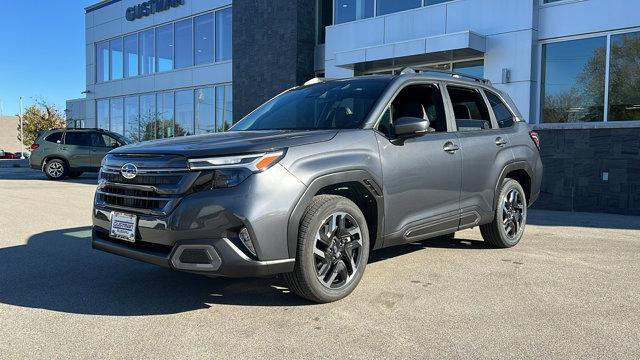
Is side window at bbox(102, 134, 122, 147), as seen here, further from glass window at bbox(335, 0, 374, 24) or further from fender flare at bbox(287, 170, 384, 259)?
fender flare at bbox(287, 170, 384, 259)

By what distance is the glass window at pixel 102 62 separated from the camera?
93.4ft

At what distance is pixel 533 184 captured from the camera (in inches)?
262

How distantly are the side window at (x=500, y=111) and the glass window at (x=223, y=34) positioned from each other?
16274 mm

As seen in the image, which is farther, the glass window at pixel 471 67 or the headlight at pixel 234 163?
the glass window at pixel 471 67

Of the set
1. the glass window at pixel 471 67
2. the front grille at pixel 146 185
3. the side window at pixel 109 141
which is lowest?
the front grille at pixel 146 185

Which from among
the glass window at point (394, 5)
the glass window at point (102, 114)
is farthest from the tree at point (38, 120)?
the glass window at point (394, 5)

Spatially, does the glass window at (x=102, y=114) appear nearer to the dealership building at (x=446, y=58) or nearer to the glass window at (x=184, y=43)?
the dealership building at (x=446, y=58)

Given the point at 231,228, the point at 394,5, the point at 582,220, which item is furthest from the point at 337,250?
the point at 394,5

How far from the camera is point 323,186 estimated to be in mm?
4027

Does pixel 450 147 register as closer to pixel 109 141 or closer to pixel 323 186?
pixel 323 186

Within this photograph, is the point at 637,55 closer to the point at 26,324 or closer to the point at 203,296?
the point at 203,296

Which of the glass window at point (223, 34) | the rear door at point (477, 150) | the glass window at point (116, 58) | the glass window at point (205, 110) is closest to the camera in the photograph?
the rear door at point (477, 150)

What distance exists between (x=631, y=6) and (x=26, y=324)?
489 inches

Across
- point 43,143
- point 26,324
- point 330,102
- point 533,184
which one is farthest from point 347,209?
point 43,143
